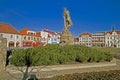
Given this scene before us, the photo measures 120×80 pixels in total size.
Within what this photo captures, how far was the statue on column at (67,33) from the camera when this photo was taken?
1831 cm

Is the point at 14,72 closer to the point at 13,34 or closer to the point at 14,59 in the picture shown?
the point at 14,59

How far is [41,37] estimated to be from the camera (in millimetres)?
73875

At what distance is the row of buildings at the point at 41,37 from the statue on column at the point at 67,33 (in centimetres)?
751

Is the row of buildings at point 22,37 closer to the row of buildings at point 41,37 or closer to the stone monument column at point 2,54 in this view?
the row of buildings at point 41,37

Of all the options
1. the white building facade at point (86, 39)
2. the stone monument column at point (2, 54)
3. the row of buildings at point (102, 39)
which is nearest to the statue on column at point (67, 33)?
the stone monument column at point (2, 54)

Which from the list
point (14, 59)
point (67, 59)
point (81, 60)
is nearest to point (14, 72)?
point (14, 59)

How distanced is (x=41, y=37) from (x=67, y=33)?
56232 millimetres

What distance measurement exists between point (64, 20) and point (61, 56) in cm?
935

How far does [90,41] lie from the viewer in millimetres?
114375

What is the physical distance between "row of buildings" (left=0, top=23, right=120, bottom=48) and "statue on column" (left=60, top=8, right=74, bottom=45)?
7.51 m

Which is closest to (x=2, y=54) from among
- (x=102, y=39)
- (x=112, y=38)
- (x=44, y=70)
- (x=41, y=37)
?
(x=44, y=70)

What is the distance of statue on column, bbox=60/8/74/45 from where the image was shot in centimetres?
1831

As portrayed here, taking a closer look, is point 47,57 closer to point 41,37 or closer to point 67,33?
point 67,33

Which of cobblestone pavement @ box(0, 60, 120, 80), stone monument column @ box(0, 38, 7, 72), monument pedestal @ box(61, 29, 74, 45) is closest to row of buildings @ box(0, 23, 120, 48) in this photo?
stone monument column @ box(0, 38, 7, 72)
